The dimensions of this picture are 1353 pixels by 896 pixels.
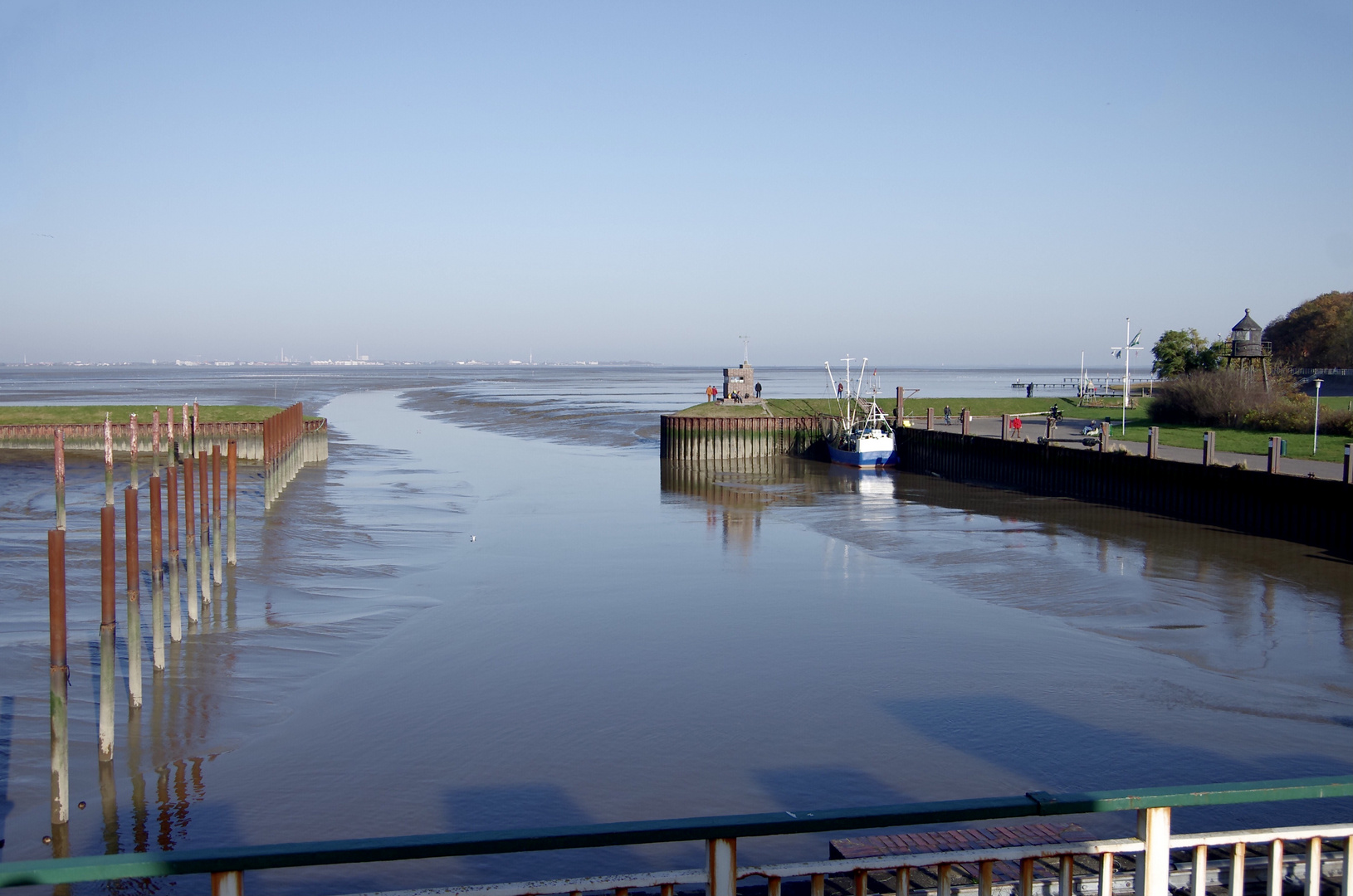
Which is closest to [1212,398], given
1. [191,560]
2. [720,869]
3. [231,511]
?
[231,511]

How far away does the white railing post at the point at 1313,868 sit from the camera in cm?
439

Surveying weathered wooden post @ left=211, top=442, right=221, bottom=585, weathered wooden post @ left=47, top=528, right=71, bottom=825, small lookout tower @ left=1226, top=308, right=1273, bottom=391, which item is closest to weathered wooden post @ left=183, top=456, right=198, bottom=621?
weathered wooden post @ left=211, top=442, right=221, bottom=585

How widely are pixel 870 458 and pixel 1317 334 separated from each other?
5918cm

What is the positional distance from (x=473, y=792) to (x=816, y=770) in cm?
356

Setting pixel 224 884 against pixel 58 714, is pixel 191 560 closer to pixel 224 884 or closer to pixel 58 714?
pixel 58 714

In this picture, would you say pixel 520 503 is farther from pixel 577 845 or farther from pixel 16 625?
pixel 577 845

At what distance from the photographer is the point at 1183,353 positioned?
6266 centimetres

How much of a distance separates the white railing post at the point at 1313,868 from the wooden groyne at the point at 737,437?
153ft

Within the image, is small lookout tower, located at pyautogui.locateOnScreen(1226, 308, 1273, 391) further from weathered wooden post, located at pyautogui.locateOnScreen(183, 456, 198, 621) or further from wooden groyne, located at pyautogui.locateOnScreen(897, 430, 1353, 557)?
weathered wooden post, located at pyautogui.locateOnScreen(183, 456, 198, 621)

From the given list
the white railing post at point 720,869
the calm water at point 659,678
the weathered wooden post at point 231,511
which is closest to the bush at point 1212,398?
the calm water at point 659,678

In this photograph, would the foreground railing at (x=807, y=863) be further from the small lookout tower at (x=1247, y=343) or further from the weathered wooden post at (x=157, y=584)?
the small lookout tower at (x=1247, y=343)

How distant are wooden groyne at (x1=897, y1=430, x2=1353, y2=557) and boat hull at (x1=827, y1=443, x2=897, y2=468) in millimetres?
2490

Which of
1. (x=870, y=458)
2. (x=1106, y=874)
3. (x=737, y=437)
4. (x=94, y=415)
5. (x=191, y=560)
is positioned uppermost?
(x=1106, y=874)

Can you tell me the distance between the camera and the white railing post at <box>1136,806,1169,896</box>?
4.16 metres
